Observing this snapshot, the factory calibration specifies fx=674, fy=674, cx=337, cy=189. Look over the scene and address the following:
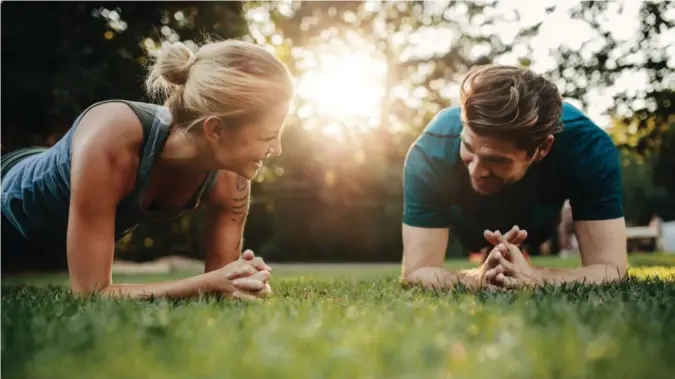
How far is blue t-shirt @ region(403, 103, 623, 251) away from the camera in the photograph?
3.64 metres

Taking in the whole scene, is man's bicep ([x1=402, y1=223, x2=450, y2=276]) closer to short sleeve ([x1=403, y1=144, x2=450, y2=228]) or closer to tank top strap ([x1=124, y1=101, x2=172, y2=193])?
short sleeve ([x1=403, y1=144, x2=450, y2=228])

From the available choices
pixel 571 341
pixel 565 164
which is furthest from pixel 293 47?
pixel 571 341

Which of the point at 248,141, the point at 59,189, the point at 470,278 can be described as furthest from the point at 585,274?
the point at 59,189

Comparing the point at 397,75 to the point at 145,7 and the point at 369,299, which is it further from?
the point at 369,299

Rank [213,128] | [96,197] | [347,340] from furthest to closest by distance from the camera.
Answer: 1. [213,128]
2. [96,197]
3. [347,340]

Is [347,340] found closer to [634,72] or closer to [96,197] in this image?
[96,197]

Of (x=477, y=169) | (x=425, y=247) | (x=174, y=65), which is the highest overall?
(x=174, y=65)

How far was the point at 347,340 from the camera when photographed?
1.74m

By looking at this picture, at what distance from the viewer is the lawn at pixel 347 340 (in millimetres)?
1469

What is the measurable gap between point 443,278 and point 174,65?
1.72 metres

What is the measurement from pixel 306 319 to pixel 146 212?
5.20 ft

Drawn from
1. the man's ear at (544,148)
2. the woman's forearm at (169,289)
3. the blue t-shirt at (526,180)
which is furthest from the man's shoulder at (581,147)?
the woman's forearm at (169,289)

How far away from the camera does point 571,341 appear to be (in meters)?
1.68

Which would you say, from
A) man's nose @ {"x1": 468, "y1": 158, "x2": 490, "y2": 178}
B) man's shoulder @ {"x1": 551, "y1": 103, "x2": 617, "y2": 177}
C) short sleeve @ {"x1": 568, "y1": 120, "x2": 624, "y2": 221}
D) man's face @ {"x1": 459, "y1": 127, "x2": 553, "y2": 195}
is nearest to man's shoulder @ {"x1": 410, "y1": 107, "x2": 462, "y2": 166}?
man's face @ {"x1": 459, "y1": 127, "x2": 553, "y2": 195}
